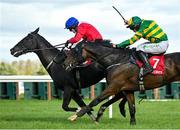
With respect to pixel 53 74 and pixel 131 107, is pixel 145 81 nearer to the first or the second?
pixel 131 107

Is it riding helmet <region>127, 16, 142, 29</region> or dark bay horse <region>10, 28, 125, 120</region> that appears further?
dark bay horse <region>10, 28, 125, 120</region>

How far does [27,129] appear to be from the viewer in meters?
12.8

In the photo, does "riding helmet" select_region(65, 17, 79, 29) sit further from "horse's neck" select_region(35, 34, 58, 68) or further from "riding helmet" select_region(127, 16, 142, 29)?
"riding helmet" select_region(127, 16, 142, 29)

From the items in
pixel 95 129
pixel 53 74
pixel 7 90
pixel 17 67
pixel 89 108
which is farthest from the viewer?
pixel 17 67

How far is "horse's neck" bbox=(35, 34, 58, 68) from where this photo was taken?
15398 mm

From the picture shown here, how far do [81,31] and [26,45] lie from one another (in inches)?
66.3

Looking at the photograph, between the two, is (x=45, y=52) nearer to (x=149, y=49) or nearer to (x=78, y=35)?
(x=78, y=35)

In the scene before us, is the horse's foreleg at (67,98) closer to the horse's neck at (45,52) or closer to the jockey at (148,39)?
the horse's neck at (45,52)

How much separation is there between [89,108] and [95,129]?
1.16m

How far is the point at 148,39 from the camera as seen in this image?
14.0 meters

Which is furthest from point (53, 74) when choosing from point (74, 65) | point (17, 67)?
point (17, 67)

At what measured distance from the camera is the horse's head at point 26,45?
51.3 ft

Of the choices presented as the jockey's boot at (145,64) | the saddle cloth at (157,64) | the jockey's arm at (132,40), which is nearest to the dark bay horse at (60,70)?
the jockey's arm at (132,40)

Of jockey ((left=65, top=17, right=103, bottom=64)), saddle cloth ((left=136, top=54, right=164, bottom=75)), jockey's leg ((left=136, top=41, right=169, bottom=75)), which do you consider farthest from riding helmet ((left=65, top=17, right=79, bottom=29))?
saddle cloth ((left=136, top=54, right=164, bottom=75))
